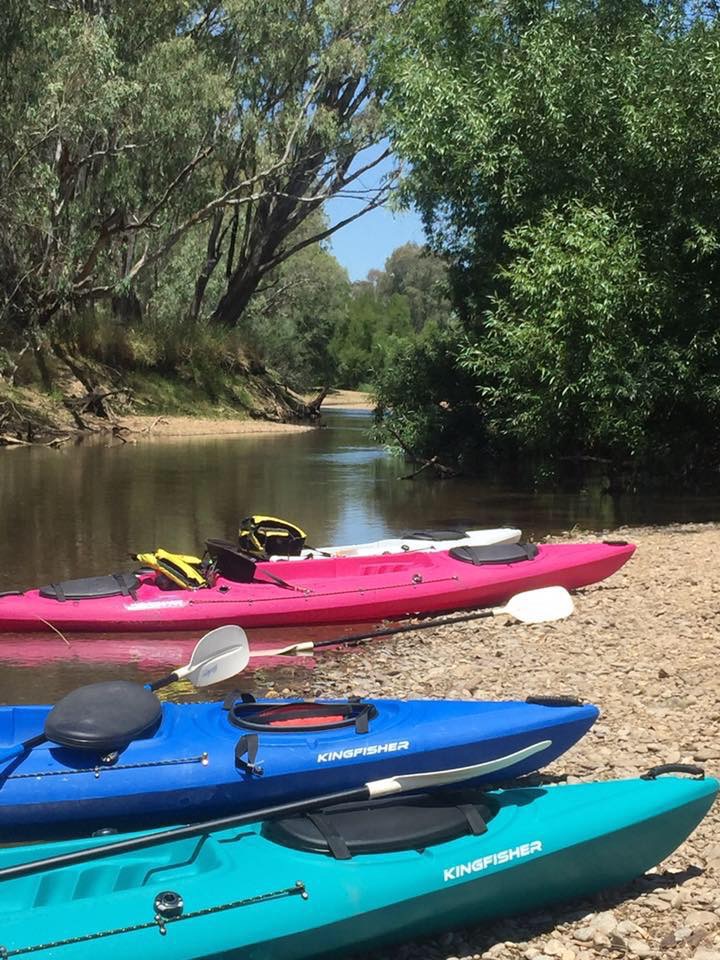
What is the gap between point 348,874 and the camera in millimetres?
2939

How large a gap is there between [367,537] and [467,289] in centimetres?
698

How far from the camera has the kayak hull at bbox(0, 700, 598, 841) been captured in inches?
142

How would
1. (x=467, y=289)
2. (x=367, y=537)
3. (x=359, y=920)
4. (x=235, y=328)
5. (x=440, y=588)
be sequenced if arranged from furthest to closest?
(x=235, y=328), (x=467, y=289), (x=367, y=537), (x=440, y=588), (x=359, y=920)

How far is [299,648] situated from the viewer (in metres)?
5.92

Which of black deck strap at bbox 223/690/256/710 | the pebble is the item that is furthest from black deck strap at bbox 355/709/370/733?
the pebble

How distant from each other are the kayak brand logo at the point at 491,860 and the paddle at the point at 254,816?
0.39 m

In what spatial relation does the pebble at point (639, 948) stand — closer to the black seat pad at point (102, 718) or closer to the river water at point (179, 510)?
the black seat pad at point (102, 718)

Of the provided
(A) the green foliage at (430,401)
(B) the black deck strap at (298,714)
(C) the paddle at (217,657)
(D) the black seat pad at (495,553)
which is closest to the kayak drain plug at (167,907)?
(B) the black deck strap at (298,714)

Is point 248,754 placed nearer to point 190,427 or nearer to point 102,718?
point 102,718

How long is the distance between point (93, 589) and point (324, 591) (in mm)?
1785

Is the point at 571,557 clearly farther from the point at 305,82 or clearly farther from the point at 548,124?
the point at 305,82

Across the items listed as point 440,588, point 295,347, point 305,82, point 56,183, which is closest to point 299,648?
point 440,588

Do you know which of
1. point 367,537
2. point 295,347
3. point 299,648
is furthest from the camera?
point 295,347

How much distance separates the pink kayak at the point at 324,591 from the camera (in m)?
7.08
